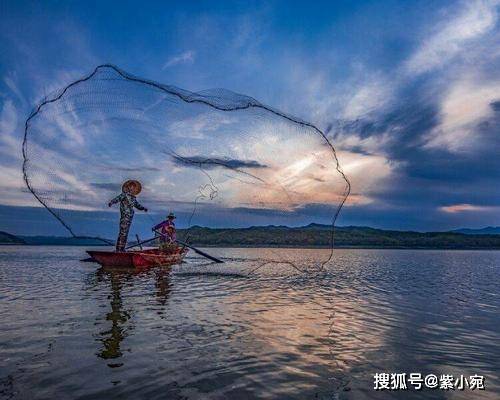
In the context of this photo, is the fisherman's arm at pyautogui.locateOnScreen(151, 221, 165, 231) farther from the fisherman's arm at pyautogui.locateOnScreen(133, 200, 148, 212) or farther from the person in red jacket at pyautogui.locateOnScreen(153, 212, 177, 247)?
the fisherman's arm at pyautogui.locateOnScreen(133, 200, 148, 212)

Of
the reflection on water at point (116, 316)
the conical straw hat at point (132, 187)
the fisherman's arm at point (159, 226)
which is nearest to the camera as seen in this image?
the reflection on water at point (116, 316)

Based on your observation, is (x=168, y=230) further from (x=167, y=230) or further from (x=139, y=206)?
(x=139, y=206)

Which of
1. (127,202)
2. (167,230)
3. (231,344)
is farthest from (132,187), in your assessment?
(231,344)

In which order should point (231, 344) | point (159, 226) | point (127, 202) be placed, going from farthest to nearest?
point (159, 226)
point (127, 202)
point (231, 344)

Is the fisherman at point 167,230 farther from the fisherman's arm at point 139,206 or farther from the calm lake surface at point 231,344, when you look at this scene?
the calm lake surface at point 231,344

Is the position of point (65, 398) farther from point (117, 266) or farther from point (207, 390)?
point (117, 266)

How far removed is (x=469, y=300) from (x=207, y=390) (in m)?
17.9

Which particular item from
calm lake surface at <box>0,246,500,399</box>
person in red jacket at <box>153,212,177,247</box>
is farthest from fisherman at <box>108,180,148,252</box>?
calm lake surface at <box>0,246,500,399</box>

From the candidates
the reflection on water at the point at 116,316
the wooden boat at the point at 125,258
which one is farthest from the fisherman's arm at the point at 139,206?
the reflection on water at the point at 116,316

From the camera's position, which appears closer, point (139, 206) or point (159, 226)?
point (139, 206)

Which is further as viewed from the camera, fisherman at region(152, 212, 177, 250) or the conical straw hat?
fisherman at region(152, 212, 177, 250)

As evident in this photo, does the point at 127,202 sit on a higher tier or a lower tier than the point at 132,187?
lower

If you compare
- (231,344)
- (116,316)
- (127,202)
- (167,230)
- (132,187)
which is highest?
(132,187)

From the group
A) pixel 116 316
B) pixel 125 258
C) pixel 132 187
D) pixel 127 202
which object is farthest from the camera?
pixel 127 202
